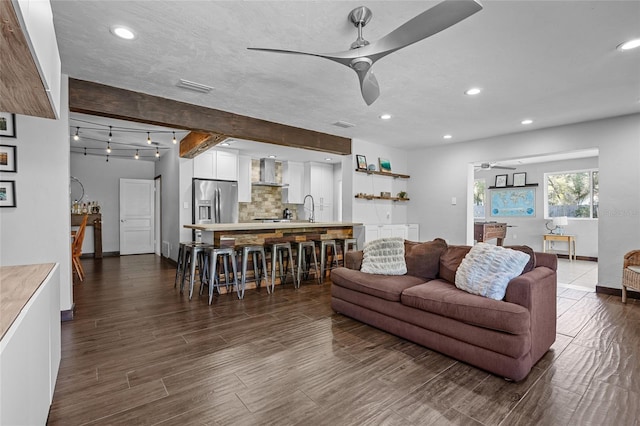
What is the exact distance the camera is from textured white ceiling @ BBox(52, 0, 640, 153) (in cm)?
218

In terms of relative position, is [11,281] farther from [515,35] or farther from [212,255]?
A: [515,35]

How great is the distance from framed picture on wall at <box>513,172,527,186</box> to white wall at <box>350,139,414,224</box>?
3.30 meters

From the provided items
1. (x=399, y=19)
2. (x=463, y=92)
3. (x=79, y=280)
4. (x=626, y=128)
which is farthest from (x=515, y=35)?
(x=79, y=280)

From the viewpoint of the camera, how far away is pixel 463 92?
3676mm

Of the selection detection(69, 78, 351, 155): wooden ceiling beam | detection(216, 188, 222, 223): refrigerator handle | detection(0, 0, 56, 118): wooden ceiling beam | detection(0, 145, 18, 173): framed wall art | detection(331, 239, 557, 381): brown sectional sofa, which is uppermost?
detection(69, 78, 351, 155): wooden ceiling beam

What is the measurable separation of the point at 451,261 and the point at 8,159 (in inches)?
174

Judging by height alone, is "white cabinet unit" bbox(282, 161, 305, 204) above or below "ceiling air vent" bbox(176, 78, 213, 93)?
below

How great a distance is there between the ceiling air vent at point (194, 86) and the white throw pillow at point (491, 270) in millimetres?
3216

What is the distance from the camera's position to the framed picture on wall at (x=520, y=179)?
26.9 feet

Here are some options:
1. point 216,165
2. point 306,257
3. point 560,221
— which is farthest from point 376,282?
point 560,221

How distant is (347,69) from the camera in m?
3.04

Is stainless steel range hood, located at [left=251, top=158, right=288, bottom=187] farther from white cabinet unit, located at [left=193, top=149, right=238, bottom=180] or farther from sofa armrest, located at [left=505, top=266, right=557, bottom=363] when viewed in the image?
sofa armrest, located at [left=505, top=266, right=557, bottom=363]

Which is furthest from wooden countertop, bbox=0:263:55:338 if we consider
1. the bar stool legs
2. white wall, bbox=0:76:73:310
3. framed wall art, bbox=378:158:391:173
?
framed wall art, bbox=378:158:391:173

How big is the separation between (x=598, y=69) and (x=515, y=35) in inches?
50.2
